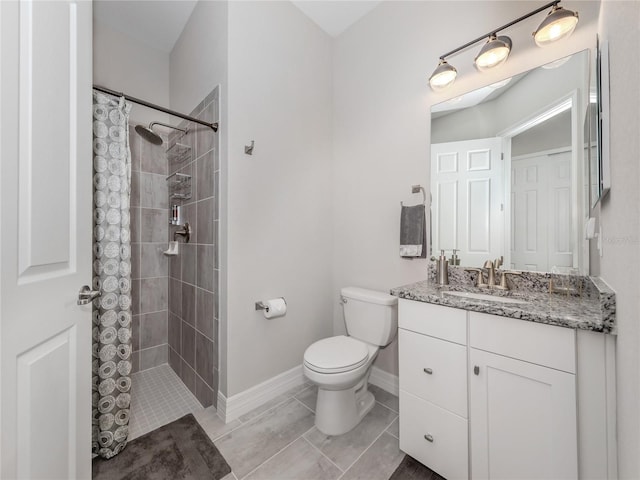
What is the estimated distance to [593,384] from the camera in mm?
829

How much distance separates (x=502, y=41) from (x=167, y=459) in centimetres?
273

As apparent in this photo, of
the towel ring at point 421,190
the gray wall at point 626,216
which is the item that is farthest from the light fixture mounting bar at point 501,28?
the towel ring at point 421,190

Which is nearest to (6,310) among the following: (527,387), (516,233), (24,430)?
(24,430)

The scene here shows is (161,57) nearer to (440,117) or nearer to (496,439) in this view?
(440,117)

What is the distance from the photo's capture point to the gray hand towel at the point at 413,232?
1678 mm

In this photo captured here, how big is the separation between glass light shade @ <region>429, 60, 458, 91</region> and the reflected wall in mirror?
0.11 metres

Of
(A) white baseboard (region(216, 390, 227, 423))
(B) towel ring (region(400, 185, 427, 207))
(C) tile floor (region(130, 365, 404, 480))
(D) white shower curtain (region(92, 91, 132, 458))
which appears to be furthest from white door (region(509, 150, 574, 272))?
(D) white shower curtain (region(92, 91, 132, 458))

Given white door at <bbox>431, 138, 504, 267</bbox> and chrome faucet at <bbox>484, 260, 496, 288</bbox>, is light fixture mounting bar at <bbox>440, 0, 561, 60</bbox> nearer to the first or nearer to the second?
white door at <bbox>431, 138, 504, 267</bbox>

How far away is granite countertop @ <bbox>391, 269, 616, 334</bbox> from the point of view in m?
0.81

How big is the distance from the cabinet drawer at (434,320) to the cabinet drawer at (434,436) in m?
0.34

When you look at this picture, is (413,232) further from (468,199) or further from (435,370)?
(435,370)

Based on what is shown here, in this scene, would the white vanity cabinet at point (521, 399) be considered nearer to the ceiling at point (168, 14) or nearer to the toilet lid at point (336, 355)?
the toilet lid at point (336, 355)

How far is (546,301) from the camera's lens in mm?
Result: 1089

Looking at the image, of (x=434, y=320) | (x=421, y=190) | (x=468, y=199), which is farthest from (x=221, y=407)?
(x=468, y=199)
